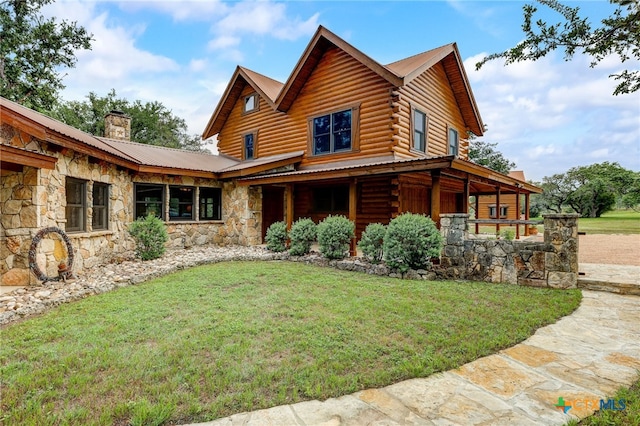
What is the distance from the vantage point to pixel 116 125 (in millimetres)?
14523

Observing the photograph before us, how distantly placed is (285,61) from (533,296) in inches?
711

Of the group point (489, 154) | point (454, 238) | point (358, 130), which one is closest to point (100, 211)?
point (358, 130)

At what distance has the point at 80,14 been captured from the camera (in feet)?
63.7


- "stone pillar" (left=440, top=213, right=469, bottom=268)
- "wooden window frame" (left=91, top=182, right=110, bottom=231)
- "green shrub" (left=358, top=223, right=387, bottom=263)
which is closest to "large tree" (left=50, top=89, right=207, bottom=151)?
"wooden window frame" (left=91, top=182, right=110, bottom=231)

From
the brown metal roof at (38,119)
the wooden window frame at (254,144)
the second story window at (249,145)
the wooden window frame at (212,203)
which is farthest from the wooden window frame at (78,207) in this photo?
the second story window at (249,145)

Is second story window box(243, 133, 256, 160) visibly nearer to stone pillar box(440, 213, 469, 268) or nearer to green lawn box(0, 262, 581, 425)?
green lawn box(0, 262, 581, 425)

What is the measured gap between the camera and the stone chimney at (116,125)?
14.4 meters

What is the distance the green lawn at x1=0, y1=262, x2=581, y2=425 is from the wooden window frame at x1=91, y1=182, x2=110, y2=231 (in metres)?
3.39

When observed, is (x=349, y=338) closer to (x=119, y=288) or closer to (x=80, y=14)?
(x=119, y=288)

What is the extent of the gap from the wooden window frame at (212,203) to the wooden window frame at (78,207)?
4.94m

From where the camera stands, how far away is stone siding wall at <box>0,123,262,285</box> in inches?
243

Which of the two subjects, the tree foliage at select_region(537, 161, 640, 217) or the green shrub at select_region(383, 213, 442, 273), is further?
the tree foliage at select_region(537, 161, 640, 217)

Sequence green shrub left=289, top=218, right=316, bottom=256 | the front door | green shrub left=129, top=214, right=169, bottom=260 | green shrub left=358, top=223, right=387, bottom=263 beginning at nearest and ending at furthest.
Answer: green shrub left=358, top=223, right=387, bottom=263 < green shrub left=129, top=214, right=169, bottom=260 < green shrub left=289, top=218, right=316, bottom=256 < the front door

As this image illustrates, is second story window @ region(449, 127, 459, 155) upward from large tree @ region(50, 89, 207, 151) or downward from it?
downward
